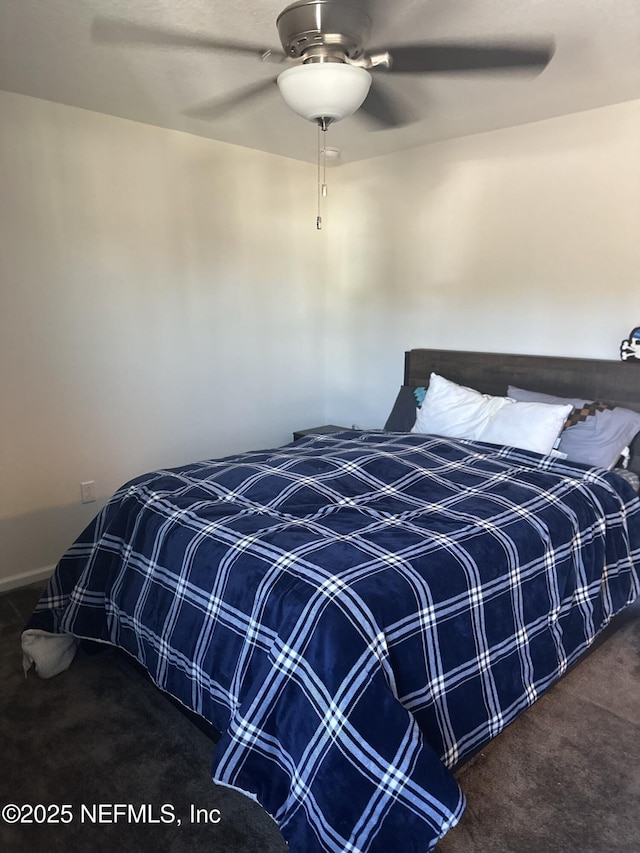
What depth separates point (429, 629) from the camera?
159 cm

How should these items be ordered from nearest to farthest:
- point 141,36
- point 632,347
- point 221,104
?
point 141,36, point 221,104, point 632,347

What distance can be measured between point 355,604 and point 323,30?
159 centimetres

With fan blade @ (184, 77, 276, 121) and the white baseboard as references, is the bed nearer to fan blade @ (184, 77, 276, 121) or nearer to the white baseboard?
the white baseboard

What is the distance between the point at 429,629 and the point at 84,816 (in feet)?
3.62

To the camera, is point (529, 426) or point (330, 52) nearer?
point (330, 52)

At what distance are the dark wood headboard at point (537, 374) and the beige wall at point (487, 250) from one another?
12 centimetres

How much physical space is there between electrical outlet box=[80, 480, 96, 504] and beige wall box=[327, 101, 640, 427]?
1.87 meters

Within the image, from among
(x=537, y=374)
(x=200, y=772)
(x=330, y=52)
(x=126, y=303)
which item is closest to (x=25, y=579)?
(x=126, y=303)

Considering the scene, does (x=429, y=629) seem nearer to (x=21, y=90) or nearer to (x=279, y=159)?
(x=21, y=90)

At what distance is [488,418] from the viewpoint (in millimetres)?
2891

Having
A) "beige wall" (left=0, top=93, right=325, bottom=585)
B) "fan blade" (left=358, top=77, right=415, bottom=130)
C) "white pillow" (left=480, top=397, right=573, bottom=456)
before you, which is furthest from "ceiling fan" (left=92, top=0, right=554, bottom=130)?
"white pillow" (left=480, top=397, right=573, bottom=456)

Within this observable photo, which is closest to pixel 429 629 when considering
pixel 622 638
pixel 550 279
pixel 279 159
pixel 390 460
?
pixel 390 460

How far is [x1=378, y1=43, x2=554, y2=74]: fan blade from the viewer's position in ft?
5.95

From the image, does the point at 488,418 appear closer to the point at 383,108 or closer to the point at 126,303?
the point at 383,108
